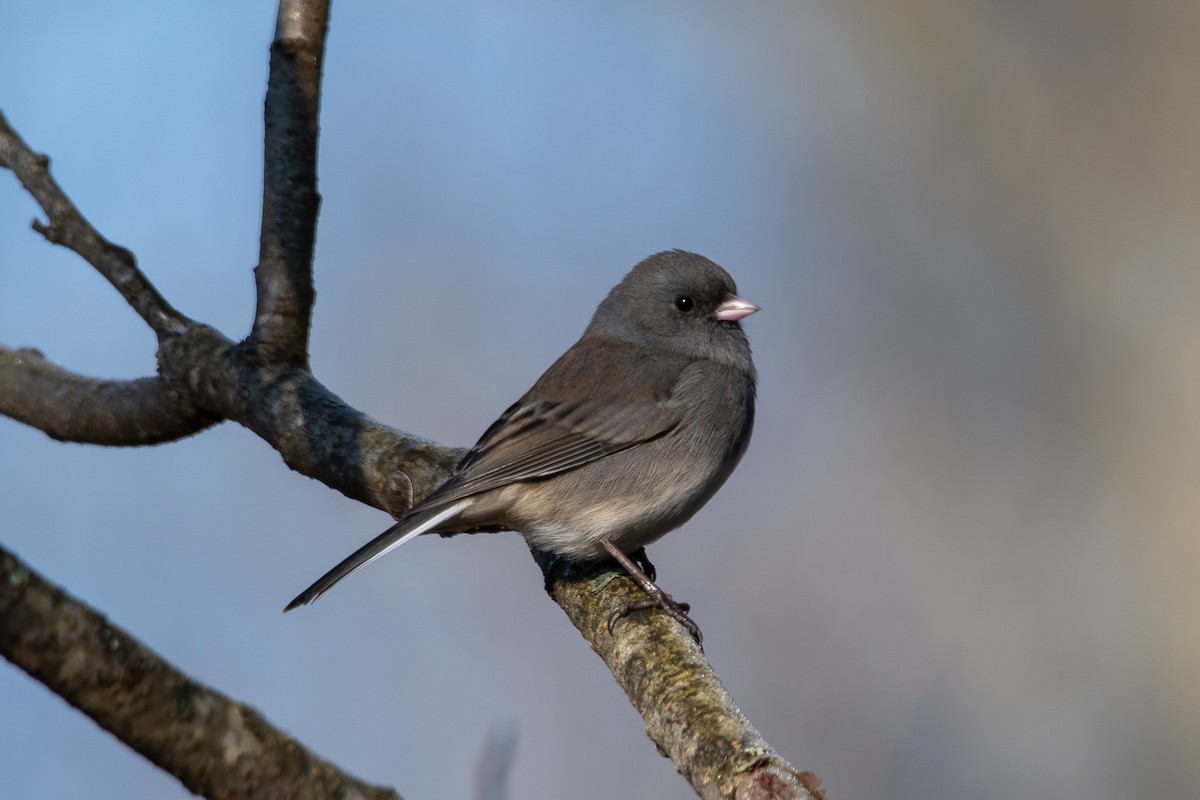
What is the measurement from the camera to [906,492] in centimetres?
469

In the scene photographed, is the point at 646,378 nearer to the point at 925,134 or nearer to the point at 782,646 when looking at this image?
the point at 782,646

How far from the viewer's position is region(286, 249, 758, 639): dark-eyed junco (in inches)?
109

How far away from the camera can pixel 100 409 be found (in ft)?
10.1

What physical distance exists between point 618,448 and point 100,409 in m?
1.34

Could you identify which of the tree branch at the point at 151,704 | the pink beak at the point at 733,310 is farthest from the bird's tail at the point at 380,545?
the tree branch at the point at 151,704

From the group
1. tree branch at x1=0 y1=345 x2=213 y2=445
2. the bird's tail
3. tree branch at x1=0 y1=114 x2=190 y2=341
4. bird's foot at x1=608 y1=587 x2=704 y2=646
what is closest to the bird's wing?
the bird's tail

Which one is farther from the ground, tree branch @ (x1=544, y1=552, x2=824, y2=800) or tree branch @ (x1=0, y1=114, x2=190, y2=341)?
tree branch @ (x1=0, y1=114, x2=190, y2=341)

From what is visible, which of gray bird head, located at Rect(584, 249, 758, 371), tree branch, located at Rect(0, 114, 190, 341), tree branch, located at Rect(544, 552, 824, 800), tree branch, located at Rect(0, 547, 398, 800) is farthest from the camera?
gray bird head, located at Rect(584, 249, 758, 371)

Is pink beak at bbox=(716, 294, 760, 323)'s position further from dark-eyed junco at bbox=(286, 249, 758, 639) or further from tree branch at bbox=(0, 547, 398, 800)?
tree branch at bbox=(0, 547, 398, 800)

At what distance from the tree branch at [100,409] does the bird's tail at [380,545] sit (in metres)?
0.80

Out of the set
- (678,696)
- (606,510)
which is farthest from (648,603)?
(678,696)

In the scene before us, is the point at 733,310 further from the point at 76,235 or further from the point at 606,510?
the point at 76,235

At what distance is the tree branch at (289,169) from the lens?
300 centimetres

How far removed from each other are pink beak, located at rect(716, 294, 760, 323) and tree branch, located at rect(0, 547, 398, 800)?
8.00 feet
